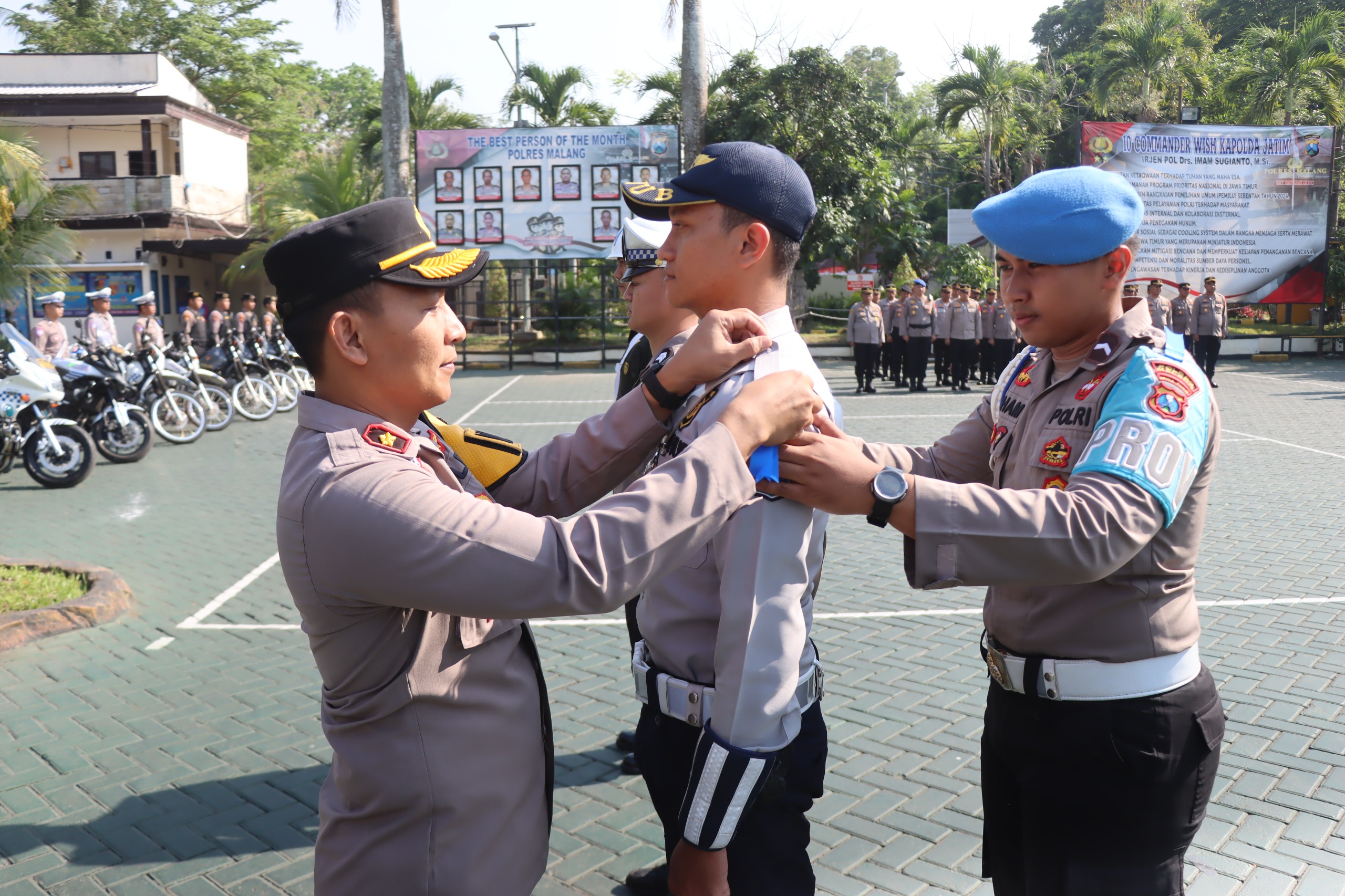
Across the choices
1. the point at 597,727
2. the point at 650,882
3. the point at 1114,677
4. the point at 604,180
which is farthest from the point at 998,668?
the point at 604,180

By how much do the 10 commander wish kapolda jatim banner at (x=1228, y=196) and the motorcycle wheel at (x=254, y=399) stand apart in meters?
18.0

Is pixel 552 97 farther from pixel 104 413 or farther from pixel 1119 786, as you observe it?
pixel 1119 786

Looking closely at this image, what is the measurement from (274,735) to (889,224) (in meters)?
27.3

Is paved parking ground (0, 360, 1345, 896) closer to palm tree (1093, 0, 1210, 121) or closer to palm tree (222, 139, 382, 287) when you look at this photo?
palm tree (222, 139, 382, 287)

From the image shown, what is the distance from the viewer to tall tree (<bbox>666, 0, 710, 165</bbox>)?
69.2ft

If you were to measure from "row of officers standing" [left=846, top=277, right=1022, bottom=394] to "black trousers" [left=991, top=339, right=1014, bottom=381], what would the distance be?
0.4 inches

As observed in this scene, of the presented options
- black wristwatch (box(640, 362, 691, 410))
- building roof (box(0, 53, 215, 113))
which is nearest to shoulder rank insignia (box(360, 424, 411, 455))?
black wristwatch (box(640, 362, 691, 410))

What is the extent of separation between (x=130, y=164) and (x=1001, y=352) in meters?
25.1

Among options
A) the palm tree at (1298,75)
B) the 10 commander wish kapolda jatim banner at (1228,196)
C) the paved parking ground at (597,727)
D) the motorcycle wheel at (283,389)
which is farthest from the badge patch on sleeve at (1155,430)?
the palm tree at (1298,75)

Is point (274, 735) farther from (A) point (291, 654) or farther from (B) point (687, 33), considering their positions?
(B) point (687, 33)

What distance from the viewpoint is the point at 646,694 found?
7.54 feet

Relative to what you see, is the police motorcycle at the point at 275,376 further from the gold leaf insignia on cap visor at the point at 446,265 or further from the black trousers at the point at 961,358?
the gold leaf insignia on cap visor at the point at 446,265

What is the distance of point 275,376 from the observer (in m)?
16.1

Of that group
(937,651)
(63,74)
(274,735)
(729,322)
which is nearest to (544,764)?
(729,322)
